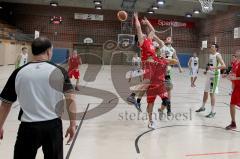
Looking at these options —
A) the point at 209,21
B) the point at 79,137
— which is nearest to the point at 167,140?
the point at 79,137

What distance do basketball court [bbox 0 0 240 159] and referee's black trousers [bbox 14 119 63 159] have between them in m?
1.81

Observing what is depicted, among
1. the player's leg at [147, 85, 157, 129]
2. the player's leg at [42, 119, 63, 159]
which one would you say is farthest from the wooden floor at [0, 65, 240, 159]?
the player's leg at [42, 119, 63, 159]

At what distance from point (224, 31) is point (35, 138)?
30.8 metres

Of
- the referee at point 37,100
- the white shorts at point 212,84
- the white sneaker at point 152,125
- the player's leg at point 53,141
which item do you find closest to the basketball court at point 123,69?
the white sneaker at point 152,125

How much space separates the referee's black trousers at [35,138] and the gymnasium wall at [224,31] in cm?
2717

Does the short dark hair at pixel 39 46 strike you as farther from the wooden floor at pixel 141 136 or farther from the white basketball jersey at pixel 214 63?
the white basketball jersey at pixel 214 63

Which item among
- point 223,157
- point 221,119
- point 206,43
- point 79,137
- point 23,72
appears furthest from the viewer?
point 206,43

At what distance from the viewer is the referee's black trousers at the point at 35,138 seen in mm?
2682

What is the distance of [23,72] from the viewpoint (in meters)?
Answer: 2.63

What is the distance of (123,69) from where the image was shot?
28.2m

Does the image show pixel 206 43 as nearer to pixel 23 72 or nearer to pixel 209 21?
pixel 209 21

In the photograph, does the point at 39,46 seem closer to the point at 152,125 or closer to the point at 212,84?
the point at 152,125

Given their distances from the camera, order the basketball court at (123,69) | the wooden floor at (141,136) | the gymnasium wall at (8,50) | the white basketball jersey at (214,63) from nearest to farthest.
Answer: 1. the wooden floor at (141,136)
2. the basketball court at (123,69)
3. the white basketball jersey at (214,63)
4. the gymnasium wall at (8,50)

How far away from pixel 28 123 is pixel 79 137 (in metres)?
2.95
